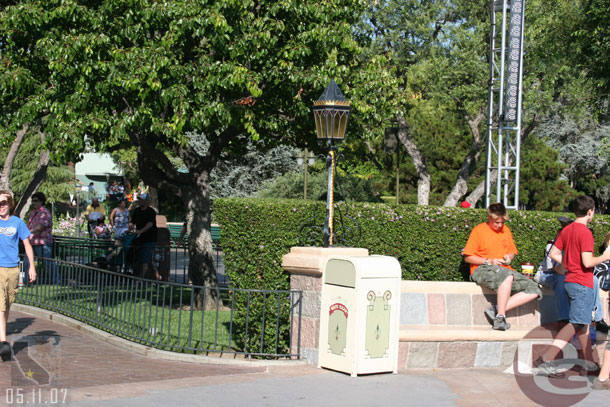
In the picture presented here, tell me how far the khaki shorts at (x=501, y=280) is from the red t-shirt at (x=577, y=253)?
105cm

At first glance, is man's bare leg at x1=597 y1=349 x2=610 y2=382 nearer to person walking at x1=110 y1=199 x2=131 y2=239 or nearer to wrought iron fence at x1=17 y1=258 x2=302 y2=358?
wrought iron fence at x1=17 y1=258 x2=302 y2=358

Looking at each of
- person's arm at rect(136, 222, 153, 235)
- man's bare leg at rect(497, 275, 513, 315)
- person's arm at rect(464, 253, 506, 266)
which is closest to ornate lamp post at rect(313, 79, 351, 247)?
person's arm at rect(464, 253, 506, 266)

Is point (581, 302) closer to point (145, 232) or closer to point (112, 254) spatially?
point (145, 232)

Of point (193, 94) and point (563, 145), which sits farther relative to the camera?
point (563, 145)

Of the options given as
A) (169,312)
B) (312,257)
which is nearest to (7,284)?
(169,312)

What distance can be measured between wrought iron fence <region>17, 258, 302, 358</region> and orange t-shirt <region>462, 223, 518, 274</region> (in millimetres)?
2251

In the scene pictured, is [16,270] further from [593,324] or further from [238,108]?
[593,324]

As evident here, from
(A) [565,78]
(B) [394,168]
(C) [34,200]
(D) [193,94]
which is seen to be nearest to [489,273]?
(D) [193,94]

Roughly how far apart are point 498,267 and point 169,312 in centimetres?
388

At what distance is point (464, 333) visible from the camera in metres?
8.24

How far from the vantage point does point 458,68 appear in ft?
90.2

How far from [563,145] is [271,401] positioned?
46.9 metres

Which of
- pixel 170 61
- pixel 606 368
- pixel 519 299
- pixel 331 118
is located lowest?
pixel 606 368

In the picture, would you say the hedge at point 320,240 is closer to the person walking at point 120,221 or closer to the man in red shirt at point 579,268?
the man in red shirt at point 579,268
